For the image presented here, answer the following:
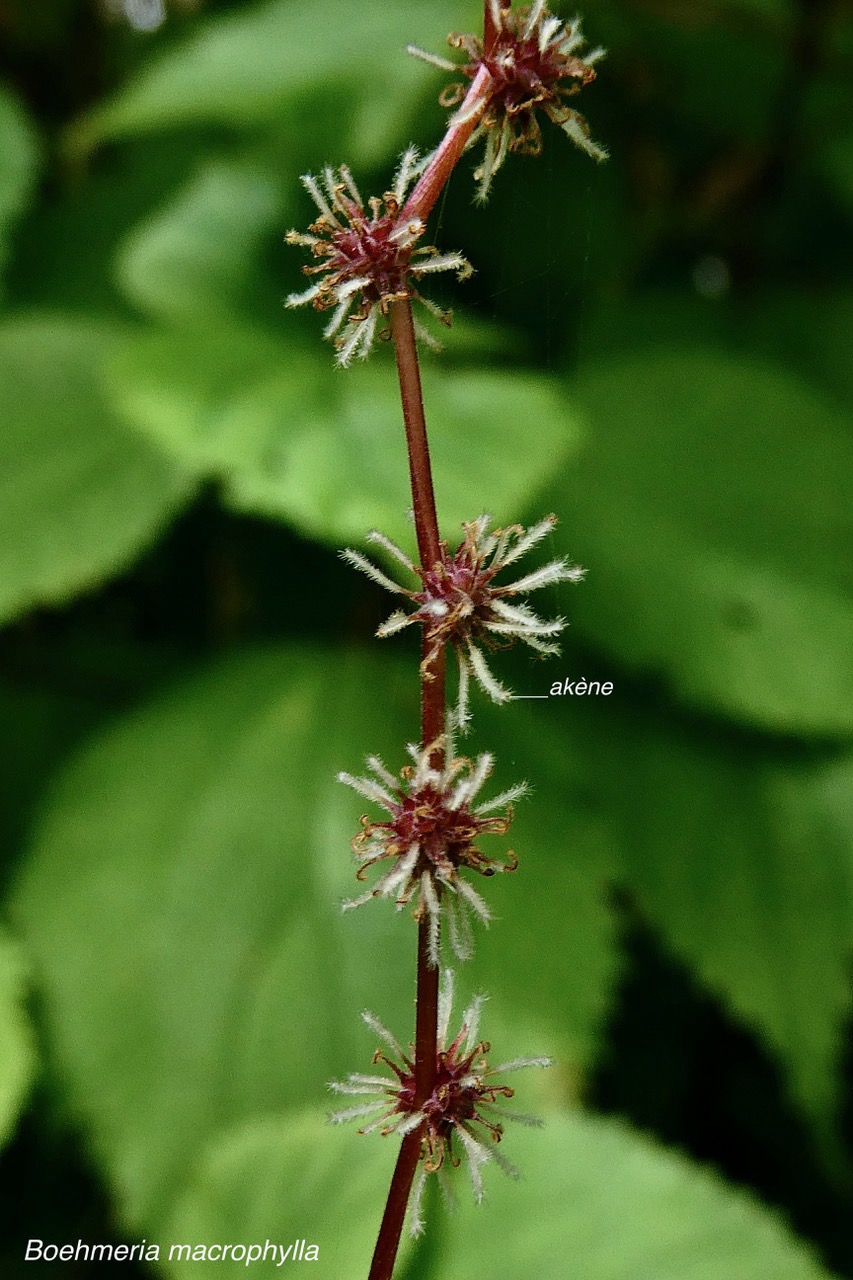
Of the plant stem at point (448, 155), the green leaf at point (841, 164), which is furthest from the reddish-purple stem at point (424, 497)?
the green leaf at point (841, 164)

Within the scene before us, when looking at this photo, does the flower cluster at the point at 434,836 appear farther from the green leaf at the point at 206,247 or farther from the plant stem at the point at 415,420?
the green leaf at the point at 206,247

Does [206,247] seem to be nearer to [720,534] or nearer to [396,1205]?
[720,534]

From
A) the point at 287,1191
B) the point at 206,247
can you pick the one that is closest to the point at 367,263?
the point at 287,1191

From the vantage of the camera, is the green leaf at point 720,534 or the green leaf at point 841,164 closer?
the green leaf at point 720,534

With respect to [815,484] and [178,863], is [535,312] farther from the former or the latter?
[178,863]

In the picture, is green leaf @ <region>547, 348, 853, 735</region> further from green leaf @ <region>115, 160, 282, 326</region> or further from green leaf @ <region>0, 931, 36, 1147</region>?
green leaf @ <region>0, 931, 36, 1147</region>

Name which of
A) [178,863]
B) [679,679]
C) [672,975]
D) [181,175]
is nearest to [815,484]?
[679,679]

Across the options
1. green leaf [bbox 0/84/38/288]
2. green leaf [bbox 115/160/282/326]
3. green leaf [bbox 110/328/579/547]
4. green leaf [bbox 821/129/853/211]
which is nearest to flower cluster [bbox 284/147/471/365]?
green leaf [bbox 110/328/579/547]
